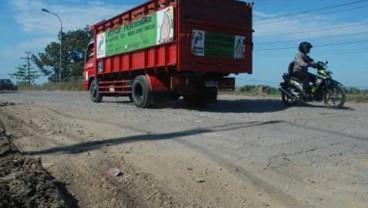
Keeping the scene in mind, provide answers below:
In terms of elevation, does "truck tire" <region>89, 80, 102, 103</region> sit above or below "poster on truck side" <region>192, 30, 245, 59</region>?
below

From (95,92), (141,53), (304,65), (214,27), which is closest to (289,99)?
(304,65)

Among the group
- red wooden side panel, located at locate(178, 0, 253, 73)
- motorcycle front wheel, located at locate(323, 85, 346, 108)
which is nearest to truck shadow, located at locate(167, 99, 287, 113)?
red wooden side panel, located at locate(178, 0, 253, 73)

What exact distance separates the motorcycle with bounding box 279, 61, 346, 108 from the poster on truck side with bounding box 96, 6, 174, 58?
4.22 m

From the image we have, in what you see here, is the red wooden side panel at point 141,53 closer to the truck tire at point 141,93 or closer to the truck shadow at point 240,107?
the truck tire at point 141,93

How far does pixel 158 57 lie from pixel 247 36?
2.63 meters

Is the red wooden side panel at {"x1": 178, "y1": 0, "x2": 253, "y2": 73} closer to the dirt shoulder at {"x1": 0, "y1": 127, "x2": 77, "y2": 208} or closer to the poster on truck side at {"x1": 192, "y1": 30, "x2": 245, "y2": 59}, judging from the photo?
the poster on truck side at {"x1": 192, "y1": 30, "x2": 245, "y2": 59}

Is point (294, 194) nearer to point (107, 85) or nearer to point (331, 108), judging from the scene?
point (331, 108)

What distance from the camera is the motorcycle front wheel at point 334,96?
15310mm

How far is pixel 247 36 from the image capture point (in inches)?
623

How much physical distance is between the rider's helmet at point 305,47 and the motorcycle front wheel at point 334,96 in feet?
4.67

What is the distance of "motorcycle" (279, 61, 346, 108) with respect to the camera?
50.6 feet

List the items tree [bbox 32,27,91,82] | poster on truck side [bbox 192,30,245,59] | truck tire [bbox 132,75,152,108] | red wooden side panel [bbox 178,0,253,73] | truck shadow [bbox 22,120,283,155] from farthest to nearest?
tree [bbox 32,27,91,82] → truck tire [bbox 132,75,152,108] → poster on truck side [bbox 192,30,245,59] → red wooden side panel [bbox 178,0,253,73] → truck shadow [bbox 22,120,283,155]

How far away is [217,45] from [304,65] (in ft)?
9.26

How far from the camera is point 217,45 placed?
15.1 m
